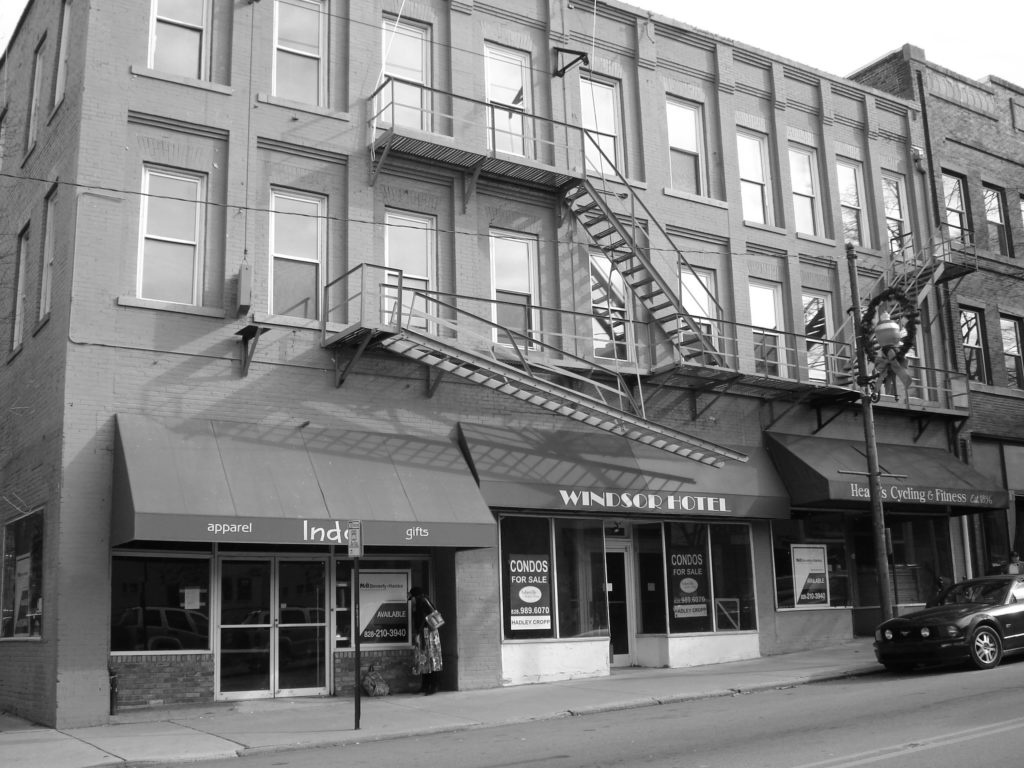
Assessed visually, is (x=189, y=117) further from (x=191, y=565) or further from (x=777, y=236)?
(x=777, y=236)

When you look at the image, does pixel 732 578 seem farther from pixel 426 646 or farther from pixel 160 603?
pixel 160 603

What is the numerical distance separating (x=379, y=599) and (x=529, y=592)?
8.29 ft

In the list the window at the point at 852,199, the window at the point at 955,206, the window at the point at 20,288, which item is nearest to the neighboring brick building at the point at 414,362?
the window at the point at 20,288

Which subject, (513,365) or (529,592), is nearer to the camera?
(529,592)

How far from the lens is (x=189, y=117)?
53.8ft

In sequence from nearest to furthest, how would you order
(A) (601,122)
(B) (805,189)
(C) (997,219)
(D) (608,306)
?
(D) (608,306), (A) (601,122), (B) (805,189), (C) (997,219)

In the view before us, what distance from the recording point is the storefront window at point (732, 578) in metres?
20.5

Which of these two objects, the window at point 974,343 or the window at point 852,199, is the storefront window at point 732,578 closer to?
the window at point 852,199

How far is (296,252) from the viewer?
1717cm

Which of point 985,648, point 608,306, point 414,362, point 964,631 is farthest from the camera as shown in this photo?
point 608,306

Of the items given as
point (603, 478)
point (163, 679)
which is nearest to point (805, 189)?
point (603, 478)

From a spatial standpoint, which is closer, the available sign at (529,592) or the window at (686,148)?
the available sign at (529,592)

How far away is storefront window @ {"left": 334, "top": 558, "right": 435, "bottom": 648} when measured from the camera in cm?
1673

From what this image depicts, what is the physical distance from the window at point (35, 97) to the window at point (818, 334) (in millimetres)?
15103
